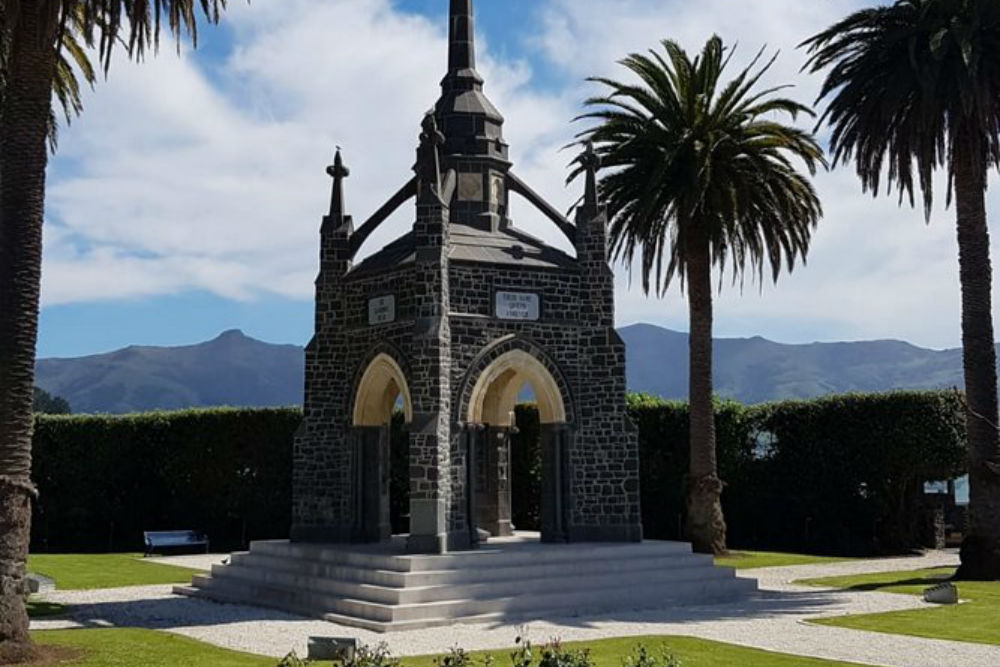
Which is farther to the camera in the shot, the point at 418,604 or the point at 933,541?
the point at 933,541

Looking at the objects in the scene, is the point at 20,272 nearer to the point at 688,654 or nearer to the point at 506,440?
the point at 688,654

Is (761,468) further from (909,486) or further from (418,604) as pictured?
(418,604)

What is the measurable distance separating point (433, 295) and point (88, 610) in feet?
27.9

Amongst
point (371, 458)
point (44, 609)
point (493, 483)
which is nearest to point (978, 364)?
point (493, 483)

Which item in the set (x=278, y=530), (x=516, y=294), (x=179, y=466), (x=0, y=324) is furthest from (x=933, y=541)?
(x=0, y=324)

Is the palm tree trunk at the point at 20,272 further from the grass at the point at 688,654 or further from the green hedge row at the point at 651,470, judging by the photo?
the green hedge row at the point at 651,470

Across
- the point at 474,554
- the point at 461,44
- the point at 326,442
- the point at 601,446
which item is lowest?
the point at 474,554

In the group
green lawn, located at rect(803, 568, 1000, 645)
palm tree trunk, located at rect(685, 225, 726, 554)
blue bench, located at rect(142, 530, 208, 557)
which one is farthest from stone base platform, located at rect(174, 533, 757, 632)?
blue bench, located at rect(142, 530, 208, 557)

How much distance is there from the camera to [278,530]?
111 ft

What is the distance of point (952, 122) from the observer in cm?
2256

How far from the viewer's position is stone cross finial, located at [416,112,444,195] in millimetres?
21266

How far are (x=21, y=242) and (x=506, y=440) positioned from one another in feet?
43.2

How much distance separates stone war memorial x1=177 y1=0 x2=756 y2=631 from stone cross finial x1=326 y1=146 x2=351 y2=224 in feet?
0.11

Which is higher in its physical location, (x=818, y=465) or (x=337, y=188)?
(x=337, y=188)
